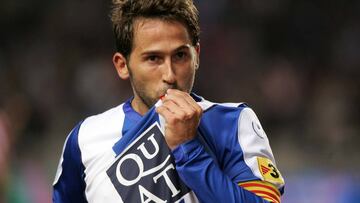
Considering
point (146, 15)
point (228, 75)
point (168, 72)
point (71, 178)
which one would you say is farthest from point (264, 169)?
point (228, 75)

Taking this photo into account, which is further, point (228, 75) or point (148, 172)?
point (228, 75)

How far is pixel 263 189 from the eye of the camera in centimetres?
271

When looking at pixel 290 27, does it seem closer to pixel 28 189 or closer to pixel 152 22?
pixel 28 189

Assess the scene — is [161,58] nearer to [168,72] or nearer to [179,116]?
[168,72]

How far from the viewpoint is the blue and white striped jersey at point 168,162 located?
265cm

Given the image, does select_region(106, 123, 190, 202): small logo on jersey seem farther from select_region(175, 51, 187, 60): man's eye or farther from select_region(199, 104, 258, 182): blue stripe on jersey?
select_region(175, 51, 187, 60): man's eye

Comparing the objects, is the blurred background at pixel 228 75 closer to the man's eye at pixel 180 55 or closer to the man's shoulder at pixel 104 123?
the man's shoulder at pixel 104 123

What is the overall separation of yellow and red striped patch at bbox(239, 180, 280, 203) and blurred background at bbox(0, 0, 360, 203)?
500cm

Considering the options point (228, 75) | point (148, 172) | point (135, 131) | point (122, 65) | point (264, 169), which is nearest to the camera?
point (264, 169)

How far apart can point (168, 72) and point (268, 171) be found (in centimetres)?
47

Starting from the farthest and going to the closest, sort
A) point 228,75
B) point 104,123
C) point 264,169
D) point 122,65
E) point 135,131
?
point 228,75 < point 104,123 < point 122,65 < point 135,131 < point 264,169

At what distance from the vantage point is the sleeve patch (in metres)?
2.75

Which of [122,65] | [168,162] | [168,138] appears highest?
[122,65]

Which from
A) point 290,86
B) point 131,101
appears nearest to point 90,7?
point 290,86
